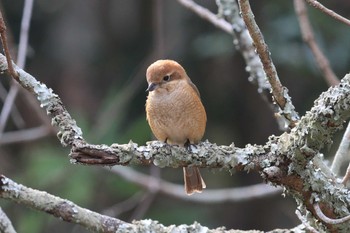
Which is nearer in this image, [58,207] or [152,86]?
[58,207]

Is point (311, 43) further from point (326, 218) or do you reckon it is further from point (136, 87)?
point (136, 87)

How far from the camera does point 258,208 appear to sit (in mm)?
7309

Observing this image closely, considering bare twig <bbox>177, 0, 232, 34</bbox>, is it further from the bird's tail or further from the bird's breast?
the bird's tail

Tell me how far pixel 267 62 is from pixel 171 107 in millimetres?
1294

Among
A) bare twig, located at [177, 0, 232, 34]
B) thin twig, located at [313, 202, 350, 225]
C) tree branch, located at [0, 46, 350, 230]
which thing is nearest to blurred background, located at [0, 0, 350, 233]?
bare twig, located at [177, 0, 232, 34]

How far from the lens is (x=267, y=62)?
2729mm

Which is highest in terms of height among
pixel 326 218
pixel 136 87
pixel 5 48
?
pixel 136 87

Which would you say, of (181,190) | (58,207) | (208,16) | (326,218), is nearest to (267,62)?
(326,218)

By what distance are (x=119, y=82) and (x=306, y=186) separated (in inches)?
178

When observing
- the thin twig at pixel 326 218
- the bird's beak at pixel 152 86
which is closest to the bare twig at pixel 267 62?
the thin twig at pixel 326 218

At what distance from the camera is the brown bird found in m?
3.94

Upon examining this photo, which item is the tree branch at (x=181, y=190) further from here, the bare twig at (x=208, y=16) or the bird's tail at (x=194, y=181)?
the bare twig at (x=208, y=16)

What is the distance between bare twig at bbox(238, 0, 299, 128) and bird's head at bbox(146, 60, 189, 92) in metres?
1.13

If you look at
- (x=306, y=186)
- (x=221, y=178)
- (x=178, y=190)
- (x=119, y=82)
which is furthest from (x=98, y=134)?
(x=306, y=186)
